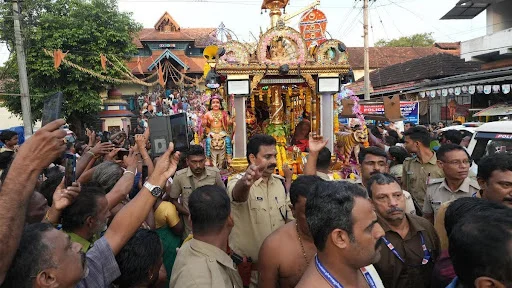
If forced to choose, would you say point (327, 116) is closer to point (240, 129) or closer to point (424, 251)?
point (240, 129)

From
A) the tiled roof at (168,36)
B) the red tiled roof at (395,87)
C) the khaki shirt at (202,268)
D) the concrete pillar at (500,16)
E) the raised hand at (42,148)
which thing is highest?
the tiled roof at (168,36)

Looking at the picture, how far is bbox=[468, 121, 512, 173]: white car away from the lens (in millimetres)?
5926

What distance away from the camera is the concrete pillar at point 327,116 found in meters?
8.09

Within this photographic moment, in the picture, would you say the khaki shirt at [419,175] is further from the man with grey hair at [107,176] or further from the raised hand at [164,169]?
the man with grey hair at [107,176]

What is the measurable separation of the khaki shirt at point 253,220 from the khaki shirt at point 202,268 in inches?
44.5

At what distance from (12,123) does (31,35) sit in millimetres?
12875

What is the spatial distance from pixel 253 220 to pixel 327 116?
191 inches

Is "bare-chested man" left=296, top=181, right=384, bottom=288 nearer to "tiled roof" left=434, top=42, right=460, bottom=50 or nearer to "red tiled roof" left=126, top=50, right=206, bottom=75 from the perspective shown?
"red tiled roof" left=126, top=50, right=206, bottom=75

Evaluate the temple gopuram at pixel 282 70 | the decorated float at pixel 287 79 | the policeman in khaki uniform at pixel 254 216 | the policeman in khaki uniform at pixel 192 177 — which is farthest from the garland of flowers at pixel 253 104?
the policeman in khaki uniform at pixel 254 216

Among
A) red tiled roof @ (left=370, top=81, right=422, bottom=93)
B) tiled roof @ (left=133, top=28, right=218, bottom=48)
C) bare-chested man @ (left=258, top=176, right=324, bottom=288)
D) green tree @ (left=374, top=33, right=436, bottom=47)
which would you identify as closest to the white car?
bare-chested man @ (left=258, top=176, right=324, bottom=288)

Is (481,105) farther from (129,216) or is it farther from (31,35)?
(31,35)

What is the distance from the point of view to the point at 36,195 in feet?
9.69

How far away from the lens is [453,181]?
12.8 feet

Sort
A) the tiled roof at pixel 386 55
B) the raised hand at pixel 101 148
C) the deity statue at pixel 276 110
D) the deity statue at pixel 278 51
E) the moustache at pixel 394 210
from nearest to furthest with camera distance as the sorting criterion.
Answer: the moustache at pixel 394 210
the raised hand at pixel 101 148
the deity statue at pixel 278 51
the deity statue at pixel 276 110
the tiled roof at pixel 386 55
